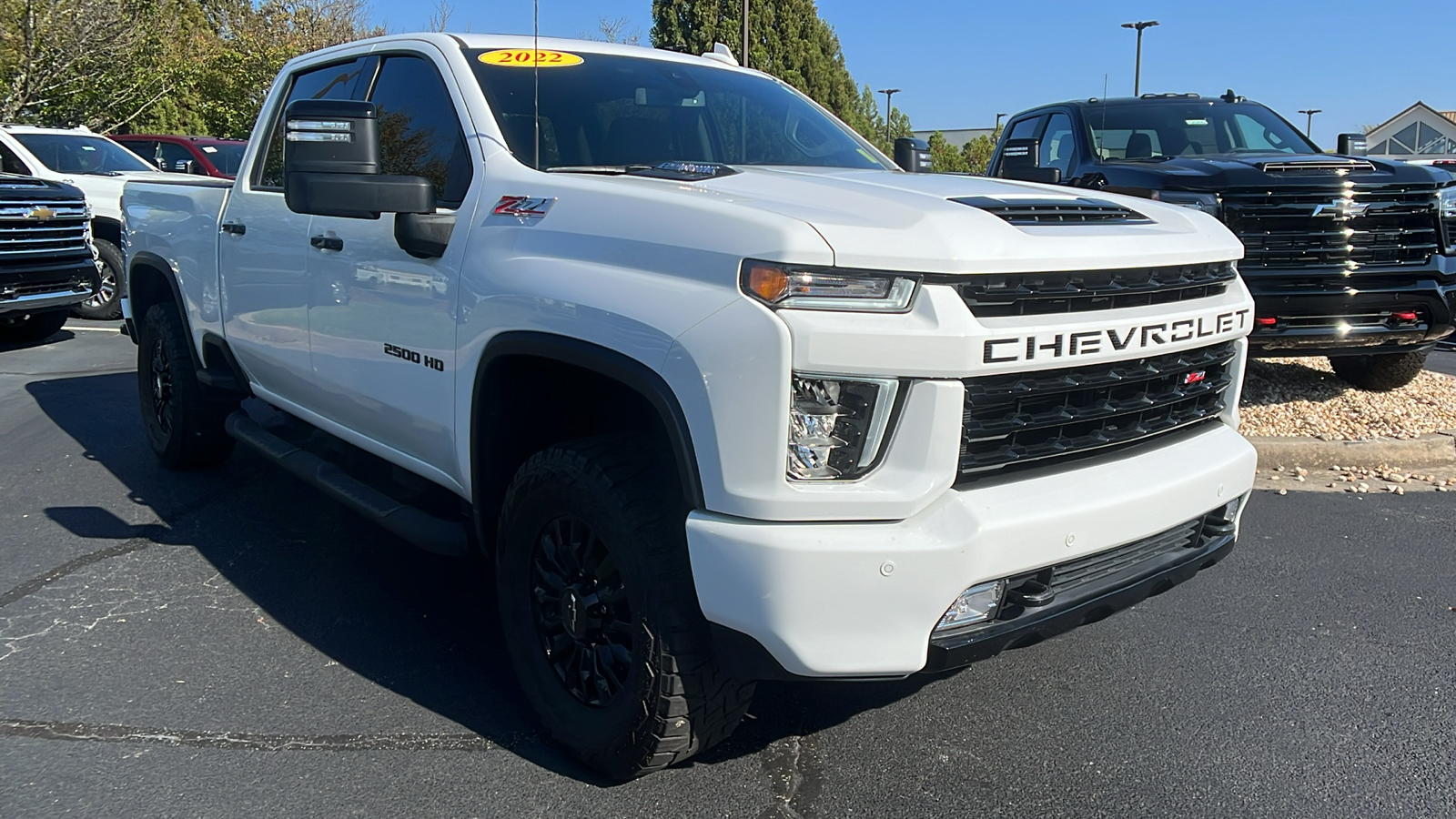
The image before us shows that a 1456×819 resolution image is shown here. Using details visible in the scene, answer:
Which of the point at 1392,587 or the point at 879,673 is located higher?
the point at 879,673

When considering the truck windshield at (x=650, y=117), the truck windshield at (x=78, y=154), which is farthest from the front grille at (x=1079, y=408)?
the truck windshield at (x=78, y=154)

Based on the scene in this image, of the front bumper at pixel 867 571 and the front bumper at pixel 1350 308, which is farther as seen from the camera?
the front bumper at pixel 1350 308

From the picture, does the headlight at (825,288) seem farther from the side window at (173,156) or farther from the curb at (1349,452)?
the side window at (173,156)

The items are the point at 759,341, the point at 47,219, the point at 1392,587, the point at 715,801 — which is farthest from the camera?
the point at 47,219

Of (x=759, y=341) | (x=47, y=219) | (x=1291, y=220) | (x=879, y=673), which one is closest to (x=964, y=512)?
(x=879, y=673)

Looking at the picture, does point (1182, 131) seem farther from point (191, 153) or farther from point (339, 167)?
point (191, 153)

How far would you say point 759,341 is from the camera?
2.28m

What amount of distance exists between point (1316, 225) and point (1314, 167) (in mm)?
364

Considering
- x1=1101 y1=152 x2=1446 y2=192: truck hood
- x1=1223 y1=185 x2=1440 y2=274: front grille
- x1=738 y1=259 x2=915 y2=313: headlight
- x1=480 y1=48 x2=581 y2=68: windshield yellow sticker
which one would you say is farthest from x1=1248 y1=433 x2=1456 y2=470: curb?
x1=738 y1=259 x2=915 y2=313: headlight

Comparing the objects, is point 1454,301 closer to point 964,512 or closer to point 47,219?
point 964,512

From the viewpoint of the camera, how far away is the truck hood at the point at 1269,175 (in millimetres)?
5832

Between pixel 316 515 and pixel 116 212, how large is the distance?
7.87 m

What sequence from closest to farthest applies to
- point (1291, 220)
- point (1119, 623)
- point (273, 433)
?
point (1119, 623) → point (273, 433) → point (1291, 220)

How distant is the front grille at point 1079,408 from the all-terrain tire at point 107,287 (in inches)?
433
